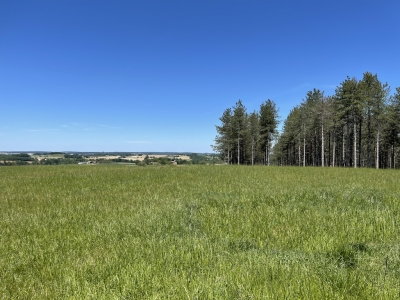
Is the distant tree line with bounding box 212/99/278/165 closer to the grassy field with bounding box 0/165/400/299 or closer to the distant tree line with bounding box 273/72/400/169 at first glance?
the distant tree line with bounding box 273/72/400/169

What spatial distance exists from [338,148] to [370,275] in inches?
2485

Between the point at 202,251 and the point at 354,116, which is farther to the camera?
the point at 354,116

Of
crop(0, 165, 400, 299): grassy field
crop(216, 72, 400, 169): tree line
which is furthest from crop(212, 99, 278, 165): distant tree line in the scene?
crop(0, 165, 400, 299): grassy field

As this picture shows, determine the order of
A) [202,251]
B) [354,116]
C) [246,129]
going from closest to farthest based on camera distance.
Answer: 1. [202,251]
2. [354,116]
3. [246,129]

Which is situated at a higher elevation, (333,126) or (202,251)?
(333,126)

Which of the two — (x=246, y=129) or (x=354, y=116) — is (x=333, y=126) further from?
(x=246, y=129)

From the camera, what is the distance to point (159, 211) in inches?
293

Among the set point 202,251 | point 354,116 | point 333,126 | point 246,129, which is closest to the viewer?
point 202,251

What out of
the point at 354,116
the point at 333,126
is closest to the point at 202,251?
the point at 354,116

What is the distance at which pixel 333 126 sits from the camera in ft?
148

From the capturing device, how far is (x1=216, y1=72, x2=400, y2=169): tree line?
36750mm

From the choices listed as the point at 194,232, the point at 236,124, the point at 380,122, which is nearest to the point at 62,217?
the point at 194,232

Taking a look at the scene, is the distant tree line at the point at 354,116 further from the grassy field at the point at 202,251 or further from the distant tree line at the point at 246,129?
the grassy field at the point at 202,251

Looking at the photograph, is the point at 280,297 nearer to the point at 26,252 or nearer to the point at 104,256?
the point at 104,256
